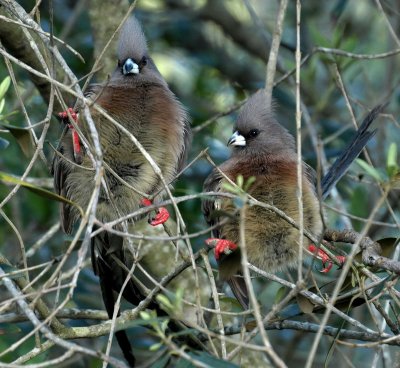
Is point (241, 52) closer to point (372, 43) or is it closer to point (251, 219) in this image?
point (372, 43)

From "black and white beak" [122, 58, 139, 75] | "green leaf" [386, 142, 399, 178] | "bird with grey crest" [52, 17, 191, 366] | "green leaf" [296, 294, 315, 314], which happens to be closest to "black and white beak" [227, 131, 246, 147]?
"bird with grey crest" [52, 17, 191, 366]

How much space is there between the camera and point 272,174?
4.21m

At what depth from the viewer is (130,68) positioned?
477cm

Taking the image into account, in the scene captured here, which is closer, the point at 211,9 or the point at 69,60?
the point at 69,60

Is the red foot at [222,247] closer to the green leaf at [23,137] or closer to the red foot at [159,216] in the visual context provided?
the red foot at [159,216]

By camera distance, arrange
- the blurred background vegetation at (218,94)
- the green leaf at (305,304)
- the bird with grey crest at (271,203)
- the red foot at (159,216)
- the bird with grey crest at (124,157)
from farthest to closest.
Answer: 1. the blurred background vegetation at (218,94)
2. the red foot at (159,216)
3. the bird with grey crest at (124,157)
4. the bird with grey crest at (271,203)
5. the green leaf at (305,304)

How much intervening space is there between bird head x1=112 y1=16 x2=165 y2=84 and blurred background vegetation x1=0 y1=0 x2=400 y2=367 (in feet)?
0.67

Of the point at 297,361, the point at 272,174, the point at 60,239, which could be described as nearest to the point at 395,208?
the point at 297,361

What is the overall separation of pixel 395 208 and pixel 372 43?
2827 millimetres

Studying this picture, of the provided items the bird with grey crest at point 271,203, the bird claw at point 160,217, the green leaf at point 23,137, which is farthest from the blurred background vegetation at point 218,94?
the green leaf at point 23,137

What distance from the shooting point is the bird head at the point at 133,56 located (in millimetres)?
4809

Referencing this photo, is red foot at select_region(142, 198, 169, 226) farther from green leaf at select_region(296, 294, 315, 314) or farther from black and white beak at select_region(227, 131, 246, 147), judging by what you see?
green leaf at select_region(296, 294, 315, 314)

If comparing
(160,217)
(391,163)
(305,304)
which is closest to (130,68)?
(160,217)

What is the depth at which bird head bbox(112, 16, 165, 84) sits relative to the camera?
4.81 metres
